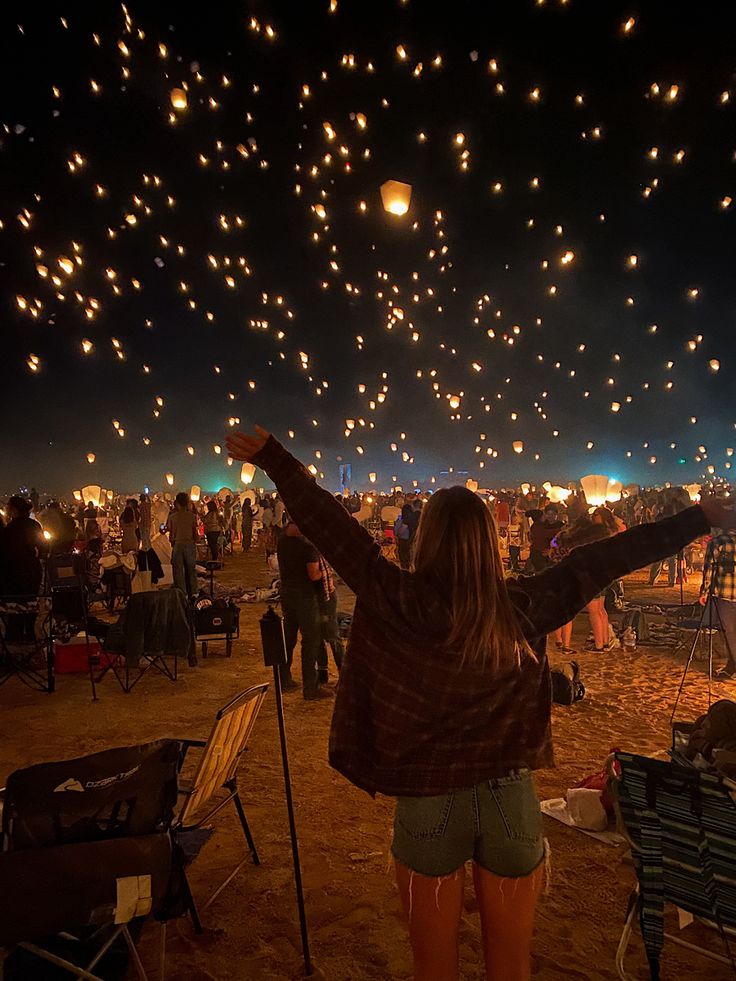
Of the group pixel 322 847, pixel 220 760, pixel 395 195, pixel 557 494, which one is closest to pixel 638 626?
pixel 322 847

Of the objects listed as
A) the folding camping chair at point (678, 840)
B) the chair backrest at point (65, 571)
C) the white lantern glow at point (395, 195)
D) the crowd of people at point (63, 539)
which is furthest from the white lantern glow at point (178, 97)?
the folding camping chair at point (678, 840)

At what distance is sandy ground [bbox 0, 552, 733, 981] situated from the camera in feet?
9.57

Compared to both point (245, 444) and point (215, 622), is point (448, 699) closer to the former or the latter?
point (245, 444)

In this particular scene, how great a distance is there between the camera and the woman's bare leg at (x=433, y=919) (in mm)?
1670

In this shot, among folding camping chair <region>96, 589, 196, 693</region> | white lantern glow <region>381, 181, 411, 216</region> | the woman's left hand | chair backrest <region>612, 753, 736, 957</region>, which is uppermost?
white lantern glow <region>381, 181, 411, 216</region>

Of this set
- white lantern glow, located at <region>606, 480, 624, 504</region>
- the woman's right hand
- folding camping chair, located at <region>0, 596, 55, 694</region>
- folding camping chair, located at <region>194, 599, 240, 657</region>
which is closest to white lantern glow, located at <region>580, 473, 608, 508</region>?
white lantern glow, located at <region>606, 480, 624, 504</region>

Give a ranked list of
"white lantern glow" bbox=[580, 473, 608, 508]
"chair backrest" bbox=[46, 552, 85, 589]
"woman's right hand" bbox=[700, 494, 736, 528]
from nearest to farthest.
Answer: "woman's right hand" bbox=[700, 494, 736, 528], "chair backrest" bbox=[46, 552, 85, 589], "white lantern glow" bbox=[580, 473, 608, 508]

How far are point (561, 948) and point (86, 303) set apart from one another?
60.5ft

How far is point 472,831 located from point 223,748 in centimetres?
186

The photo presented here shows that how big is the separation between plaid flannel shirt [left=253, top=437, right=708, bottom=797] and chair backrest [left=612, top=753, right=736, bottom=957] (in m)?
1.05

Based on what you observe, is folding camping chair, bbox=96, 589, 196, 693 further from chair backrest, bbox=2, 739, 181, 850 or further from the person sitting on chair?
the person sitting on chair

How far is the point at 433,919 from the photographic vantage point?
65.7 inches

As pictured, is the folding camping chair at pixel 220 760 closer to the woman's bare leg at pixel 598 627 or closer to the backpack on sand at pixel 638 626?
the woman's bare leg at pixel 598 627

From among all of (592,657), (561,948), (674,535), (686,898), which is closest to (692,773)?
(686,898)
